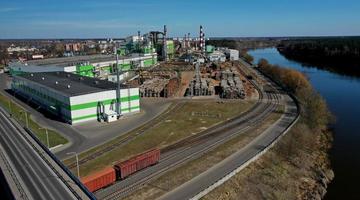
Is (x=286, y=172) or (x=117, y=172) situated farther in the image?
(x=286, y=172)

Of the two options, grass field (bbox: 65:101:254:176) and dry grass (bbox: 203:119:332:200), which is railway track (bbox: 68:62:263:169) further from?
dry grass (bbox: 203:119:332:200)

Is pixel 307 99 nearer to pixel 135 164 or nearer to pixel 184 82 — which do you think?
pixel 135 164

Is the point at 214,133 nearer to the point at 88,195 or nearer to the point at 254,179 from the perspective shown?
the point at 254,179

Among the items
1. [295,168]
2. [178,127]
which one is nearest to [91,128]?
[178,127]

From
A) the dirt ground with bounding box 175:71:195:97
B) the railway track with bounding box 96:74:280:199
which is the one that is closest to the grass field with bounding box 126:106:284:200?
the railway track with bounding box 96:74:280:199

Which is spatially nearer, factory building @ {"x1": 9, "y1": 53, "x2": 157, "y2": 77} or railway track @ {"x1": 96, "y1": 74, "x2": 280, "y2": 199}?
railway track @ {"x1": 96, "y1": 74, "x2": 280, "y2": 199}
